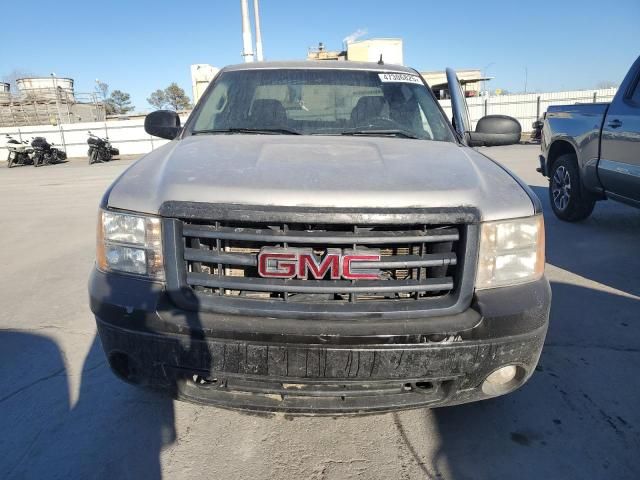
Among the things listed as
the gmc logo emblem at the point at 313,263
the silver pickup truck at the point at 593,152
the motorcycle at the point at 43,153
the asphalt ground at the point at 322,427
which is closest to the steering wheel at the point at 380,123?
the gmc logo emblem at the point at 313,263

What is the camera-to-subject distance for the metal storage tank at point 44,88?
33562 mm

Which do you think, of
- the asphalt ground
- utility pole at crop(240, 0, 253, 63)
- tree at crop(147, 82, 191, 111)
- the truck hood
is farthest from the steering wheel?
tree at crop(147, 82, 191, 111)

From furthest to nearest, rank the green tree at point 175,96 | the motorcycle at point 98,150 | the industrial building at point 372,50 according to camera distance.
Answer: the green tree at point 175,96
the industrial building at point 372,50
the motorcycle at point 98,150

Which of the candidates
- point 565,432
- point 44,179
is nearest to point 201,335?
point 565,432

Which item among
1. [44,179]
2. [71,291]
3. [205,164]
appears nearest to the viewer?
[205,164]

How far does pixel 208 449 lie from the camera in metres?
2.24

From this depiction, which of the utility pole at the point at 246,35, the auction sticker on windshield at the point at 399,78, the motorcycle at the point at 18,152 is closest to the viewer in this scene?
the auction sticker on windshield at the point at 399,78

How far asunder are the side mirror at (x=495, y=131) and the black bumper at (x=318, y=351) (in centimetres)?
164

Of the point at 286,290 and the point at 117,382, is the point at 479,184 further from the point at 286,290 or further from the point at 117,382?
the point at 117,382

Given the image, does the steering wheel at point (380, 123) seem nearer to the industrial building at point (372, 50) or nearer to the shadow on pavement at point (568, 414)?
the shadow on pavement at point (568, 414)

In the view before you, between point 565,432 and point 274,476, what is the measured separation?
1414 millimetres

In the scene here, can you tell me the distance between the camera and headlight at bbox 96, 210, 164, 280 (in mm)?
1976

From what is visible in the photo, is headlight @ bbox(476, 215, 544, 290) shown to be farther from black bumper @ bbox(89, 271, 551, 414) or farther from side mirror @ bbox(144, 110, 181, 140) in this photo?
side mirror @ bbox(144, 110, 181, 140)

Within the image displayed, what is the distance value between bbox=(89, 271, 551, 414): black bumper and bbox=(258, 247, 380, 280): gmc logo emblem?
0.18m
